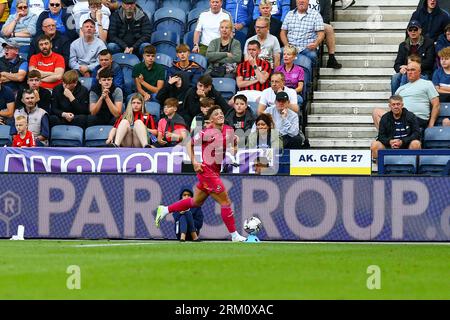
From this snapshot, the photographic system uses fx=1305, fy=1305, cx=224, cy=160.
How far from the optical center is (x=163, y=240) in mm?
20984

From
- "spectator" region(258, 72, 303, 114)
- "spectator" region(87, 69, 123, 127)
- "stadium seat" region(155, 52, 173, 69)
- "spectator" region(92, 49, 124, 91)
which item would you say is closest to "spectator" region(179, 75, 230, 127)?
"spectator" region(258, 72, 303, 114)

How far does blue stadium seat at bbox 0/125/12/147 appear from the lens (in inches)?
917

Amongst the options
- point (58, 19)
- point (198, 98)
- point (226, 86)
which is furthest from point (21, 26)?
point (198, 98)

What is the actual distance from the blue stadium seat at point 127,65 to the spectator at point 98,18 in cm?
66

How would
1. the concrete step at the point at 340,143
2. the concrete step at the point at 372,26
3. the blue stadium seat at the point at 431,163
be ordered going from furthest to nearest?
1. the concrete step at the point at 372,26
2. the concrete step at the point at 340,143
3. the blue stadium seat at the point at 431,163

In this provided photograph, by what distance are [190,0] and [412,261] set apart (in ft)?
41.3

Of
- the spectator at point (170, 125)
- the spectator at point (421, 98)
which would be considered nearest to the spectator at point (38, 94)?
the spectator at point (170, 125)

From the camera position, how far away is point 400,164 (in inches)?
853

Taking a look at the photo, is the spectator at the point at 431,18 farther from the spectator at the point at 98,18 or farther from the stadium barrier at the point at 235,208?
the spectator at the point at 98,18

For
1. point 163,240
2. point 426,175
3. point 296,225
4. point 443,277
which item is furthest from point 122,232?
point 443,277

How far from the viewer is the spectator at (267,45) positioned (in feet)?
80.5

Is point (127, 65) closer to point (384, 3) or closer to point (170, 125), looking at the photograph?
point (170, 125)

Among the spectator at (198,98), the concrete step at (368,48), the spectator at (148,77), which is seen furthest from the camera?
the concrete step at (368,48)

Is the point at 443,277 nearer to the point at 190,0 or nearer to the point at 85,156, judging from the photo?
the point at 85,156
